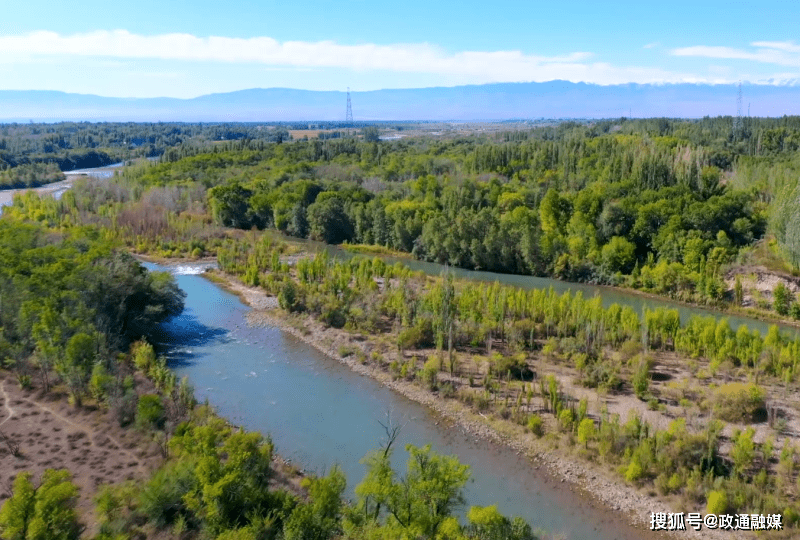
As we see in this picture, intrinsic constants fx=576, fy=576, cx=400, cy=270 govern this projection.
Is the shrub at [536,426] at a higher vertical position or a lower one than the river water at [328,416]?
higher

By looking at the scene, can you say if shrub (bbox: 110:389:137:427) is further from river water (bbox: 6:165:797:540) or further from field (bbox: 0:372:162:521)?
river water (bbox: 6:165:797:540)

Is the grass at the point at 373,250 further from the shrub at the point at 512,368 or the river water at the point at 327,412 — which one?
the shrub at the point at 512,368

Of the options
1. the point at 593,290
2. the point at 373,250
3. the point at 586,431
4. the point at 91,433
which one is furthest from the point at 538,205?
the point at 91,433

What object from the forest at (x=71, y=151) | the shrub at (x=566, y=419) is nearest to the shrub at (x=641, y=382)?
the shrub at (x=566, y=419)

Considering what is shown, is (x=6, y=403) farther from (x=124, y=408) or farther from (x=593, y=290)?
(x=593, y=290)

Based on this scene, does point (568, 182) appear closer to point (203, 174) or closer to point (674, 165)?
point (674, 165)

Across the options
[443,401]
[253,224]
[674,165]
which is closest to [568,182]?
[674,165]

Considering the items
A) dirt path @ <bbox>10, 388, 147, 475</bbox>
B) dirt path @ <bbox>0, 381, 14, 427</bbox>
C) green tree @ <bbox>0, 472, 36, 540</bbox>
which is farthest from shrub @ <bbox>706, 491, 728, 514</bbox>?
dirt path @ <bbox>0, 381, 14, 427</bbox>
